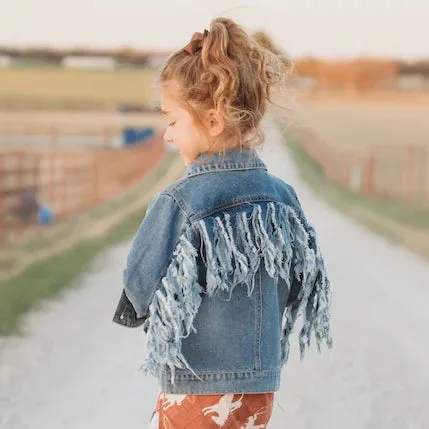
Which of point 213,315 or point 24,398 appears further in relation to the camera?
point 24,398

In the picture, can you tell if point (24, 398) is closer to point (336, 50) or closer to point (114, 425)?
point (114, 425)

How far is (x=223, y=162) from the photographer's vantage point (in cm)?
143

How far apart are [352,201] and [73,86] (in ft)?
8.34

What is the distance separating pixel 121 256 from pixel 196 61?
3949mm

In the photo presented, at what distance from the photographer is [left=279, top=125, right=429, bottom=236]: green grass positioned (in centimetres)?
649

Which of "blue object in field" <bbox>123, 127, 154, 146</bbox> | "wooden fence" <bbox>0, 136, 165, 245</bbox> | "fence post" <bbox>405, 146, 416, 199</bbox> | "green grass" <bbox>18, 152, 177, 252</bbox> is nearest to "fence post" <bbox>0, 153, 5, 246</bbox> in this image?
"wooden fence" <bbox>0, 136, 165, 245</bbox>

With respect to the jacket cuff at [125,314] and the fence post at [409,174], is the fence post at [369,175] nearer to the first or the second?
the fence post at [409,174]

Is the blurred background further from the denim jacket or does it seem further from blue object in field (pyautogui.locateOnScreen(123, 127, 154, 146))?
the denim jacket

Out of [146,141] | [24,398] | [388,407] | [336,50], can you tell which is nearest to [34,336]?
[24,398]

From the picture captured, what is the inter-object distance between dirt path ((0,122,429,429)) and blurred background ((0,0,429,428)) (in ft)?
4.03

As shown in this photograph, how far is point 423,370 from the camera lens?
Answer: 3.14m

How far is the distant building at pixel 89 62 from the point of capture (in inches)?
236

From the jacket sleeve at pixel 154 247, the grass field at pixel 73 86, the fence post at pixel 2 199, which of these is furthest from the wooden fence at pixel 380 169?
the jacket sleeve at pixel 154 247

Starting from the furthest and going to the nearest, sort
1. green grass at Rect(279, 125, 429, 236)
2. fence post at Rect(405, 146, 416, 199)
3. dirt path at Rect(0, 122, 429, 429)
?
fence post at Rect(405, 146, 416, 199) → green grass at Rect(279, 125, 429, 236) → dirt path at Rect(0, 122, 429, 429)
